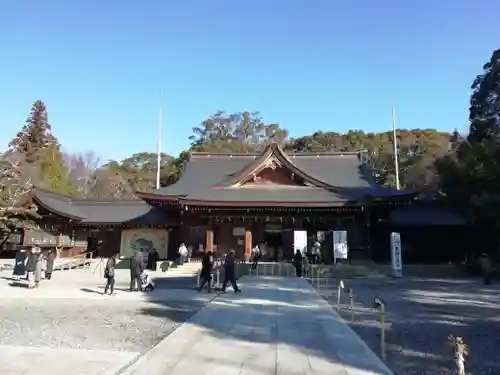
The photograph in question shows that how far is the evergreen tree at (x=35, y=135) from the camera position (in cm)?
5226

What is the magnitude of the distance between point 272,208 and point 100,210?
1619cm

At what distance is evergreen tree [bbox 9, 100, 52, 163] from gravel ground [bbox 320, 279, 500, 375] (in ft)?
155

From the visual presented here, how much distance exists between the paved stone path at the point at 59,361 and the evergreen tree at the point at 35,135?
160 ft

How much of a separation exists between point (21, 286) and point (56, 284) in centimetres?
132

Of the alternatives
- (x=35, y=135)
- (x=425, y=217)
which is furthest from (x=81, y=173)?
(x=425, y=217)

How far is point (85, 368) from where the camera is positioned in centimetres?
590

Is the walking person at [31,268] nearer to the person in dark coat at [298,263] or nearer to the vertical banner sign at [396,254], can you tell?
the person in dark coat at [298,263]

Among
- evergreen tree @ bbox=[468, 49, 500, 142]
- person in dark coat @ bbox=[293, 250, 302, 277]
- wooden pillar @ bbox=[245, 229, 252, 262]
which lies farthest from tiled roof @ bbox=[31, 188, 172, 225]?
evergreen tree @ bbox=[468, 49, 500, 142]

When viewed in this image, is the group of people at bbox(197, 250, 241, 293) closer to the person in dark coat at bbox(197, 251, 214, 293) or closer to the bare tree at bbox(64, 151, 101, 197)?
the person in dark coat at bbox(197, 251, 214, 293)

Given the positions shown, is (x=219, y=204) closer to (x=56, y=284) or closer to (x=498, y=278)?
(x=56, y=284)

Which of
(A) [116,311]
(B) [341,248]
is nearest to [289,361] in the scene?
(A) [116,311]

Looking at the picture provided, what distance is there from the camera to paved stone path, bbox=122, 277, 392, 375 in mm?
6016

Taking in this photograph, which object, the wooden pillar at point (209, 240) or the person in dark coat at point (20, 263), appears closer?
the person in dark coat at point (20, 263)

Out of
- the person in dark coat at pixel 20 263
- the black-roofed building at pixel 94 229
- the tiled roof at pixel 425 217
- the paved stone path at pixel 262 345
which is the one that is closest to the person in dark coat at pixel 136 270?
the paved stone path at pixel 262 345
